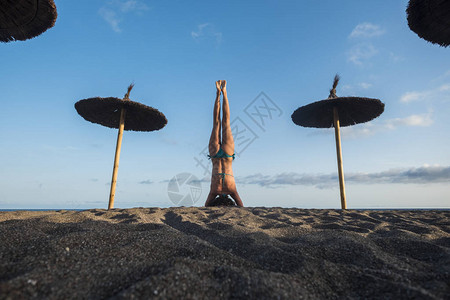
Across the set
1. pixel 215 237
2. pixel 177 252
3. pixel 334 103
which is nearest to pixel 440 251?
pixel 215 237

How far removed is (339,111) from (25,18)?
320 inches

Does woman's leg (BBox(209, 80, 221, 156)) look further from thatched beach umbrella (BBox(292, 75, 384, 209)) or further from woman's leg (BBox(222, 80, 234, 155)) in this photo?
thatched beach umbrella (BBox(292, 75, 384, 209))

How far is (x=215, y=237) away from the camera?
2.21 meters

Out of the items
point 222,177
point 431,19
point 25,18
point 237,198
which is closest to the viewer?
point 25,18

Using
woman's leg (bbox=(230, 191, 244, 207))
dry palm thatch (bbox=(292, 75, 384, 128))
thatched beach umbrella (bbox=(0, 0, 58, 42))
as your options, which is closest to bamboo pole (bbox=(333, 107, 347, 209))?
dry palm thatch (bbox=(292, 75, 384, 128))

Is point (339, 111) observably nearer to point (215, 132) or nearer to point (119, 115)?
point (215, 132)

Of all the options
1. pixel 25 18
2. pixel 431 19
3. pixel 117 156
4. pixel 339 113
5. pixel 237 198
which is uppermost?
pixel 431 19

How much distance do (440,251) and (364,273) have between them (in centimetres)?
109

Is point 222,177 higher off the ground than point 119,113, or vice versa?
point 119,113

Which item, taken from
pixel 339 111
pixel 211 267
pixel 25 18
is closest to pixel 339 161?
pixel 339 111

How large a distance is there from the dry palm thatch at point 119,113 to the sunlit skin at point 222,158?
173 centimetres

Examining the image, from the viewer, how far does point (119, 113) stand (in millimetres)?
6824

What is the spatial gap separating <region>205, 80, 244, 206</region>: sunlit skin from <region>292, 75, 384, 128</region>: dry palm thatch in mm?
2417

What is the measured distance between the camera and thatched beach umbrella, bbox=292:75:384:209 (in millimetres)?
6188
